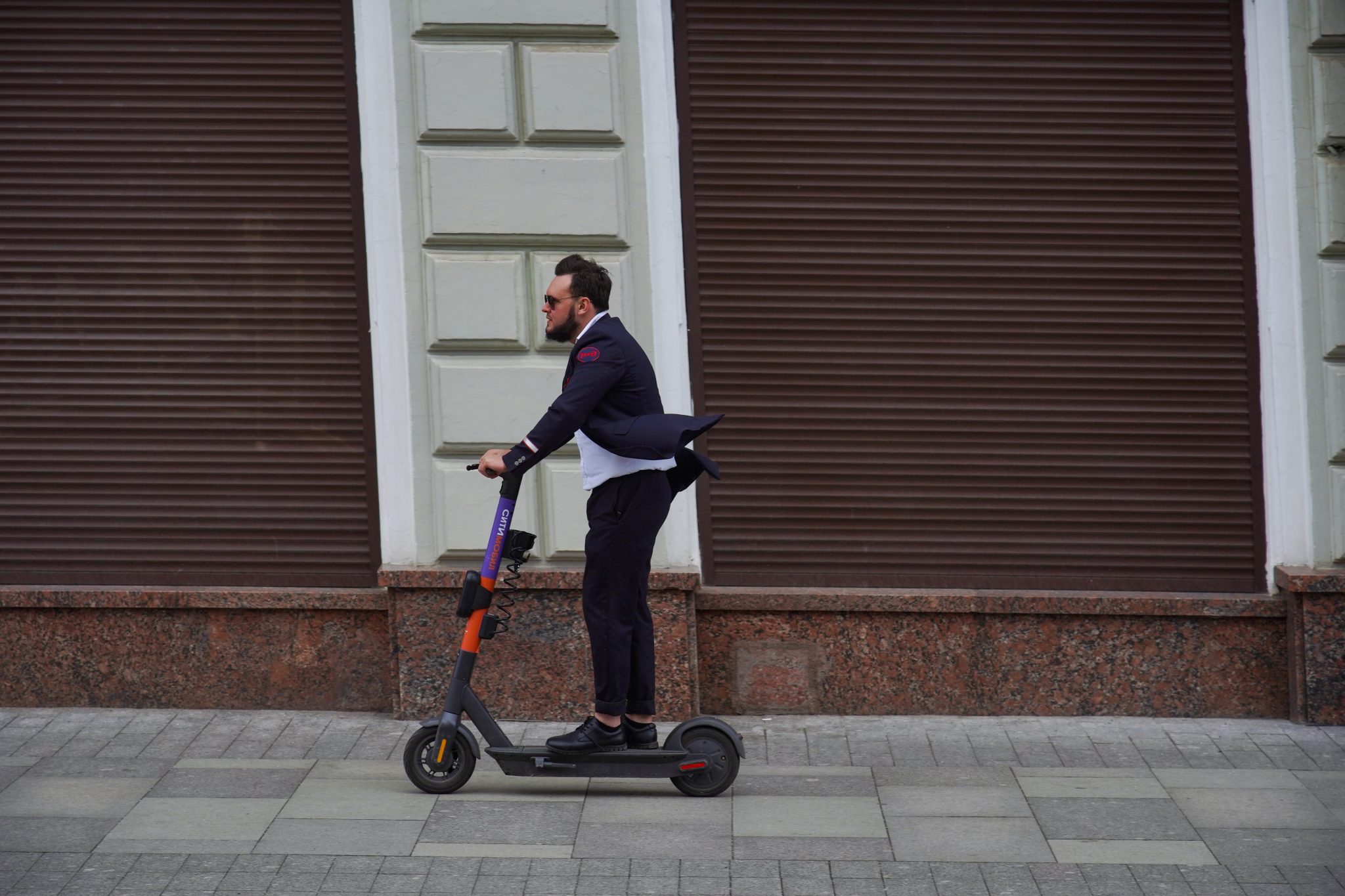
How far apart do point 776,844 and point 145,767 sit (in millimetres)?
2536

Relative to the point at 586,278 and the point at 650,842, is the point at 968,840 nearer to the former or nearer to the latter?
the point at 650,842

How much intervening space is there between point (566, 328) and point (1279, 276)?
3.16m

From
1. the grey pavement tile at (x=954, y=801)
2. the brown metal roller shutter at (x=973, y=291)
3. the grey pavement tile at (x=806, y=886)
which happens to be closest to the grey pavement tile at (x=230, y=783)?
the grey pavement tile at (x=806, y=886)

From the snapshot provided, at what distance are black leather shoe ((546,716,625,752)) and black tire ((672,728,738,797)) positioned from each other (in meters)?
0.24

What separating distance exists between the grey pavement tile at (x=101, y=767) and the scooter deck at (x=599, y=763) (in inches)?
55.1

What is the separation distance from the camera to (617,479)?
5.57 meters

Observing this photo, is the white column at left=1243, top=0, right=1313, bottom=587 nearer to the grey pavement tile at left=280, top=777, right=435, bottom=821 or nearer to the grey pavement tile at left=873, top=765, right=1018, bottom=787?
the grey pavement tile at left=873, top=765, right=1018, bottom=787

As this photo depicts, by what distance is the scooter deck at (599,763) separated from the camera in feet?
18.2

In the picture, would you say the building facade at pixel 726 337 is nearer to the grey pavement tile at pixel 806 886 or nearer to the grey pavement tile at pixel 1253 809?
the grey pavement tile at pixel 1253 809

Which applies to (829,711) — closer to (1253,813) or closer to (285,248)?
(1253,813)

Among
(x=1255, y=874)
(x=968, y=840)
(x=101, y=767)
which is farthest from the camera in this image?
(x=101, y=767)

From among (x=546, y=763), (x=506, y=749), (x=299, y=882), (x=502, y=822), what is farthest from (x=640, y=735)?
(x=299, y=882)

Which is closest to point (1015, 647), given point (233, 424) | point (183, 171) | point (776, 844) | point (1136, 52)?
point (776, 844)

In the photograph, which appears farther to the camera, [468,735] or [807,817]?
[468,735]
